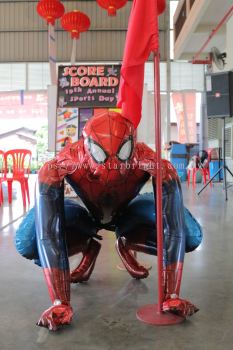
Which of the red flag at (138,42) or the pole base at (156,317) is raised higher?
the red flag at (138,42)

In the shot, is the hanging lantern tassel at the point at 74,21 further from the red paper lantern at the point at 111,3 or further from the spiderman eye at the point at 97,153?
the spiderman eye at the point at 97,153

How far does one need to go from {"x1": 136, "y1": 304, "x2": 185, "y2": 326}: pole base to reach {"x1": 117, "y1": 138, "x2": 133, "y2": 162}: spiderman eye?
0.58 m

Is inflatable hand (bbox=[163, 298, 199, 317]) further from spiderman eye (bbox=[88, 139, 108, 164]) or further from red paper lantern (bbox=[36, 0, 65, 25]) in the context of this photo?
red paper lantern (bbox=[36, 0, 65, 25])

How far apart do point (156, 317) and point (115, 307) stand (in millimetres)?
209

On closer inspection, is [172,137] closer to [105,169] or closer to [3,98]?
[3,98]

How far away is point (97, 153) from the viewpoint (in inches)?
51.6

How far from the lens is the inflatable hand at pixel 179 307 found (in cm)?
142

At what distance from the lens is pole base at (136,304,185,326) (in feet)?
4.68

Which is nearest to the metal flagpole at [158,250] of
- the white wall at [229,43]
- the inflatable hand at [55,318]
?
the inflatable hand at [55,318]

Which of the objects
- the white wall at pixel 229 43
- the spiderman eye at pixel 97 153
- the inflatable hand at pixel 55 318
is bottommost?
the inflatable hand at pixel 55 318

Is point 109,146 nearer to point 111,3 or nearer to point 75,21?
point 111,3

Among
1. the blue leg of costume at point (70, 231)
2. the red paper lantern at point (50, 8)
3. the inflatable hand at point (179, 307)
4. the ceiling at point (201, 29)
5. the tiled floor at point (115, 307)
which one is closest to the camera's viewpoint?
the tiled floor at point (115, 307)

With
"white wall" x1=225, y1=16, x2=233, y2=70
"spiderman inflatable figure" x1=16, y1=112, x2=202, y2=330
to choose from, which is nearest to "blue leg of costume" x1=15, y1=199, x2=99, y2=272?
"spiderman inflatable figure" x1=16, y1=112, x2=202, y2=330

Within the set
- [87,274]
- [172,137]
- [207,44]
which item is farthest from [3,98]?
[87,274]
